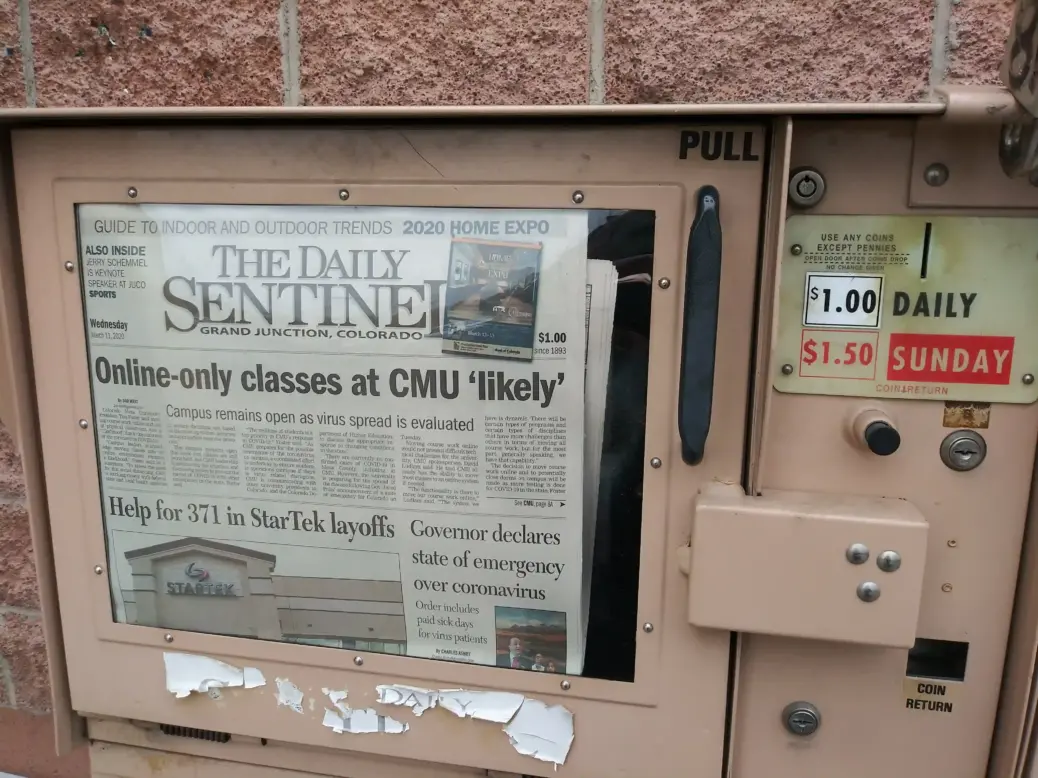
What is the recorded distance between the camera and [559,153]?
31.0 inches

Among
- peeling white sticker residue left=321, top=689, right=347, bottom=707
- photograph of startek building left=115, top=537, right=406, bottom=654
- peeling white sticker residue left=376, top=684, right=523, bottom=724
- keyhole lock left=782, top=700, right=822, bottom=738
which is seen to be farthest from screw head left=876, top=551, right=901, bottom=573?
peeling white sticker residue left=321, top=689, right=347, bottom=707

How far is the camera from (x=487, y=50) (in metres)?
1.06

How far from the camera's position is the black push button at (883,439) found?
0.72 metres

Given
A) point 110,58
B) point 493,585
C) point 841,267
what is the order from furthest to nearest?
1. point 110,58
2. point 493,585
3. point 841,267

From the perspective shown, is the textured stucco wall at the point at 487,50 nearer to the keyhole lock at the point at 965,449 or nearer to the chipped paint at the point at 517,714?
the keyhole lock at the point at 965,449

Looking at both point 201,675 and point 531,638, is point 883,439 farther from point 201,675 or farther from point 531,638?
point 201,675

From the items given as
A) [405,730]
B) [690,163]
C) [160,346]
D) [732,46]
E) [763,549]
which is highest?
[732,46]

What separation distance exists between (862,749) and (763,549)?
1.02ft

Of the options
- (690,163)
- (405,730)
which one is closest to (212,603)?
(405,730)

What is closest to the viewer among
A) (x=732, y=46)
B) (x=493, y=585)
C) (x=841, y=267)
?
(x=841, y=267)

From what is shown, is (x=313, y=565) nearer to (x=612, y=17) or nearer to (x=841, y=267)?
(x=841, y=267)

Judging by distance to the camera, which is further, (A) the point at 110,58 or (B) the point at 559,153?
(A) the point at 110,58

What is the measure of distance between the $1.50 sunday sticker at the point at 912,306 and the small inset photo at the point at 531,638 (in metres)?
0.43

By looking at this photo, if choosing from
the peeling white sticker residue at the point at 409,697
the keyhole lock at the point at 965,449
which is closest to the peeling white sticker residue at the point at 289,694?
the peeling white sticker residue at the point at 409,697
